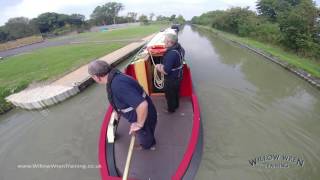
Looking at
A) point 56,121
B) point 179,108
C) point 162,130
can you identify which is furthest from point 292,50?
point 56,121

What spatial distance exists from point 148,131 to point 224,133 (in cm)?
269

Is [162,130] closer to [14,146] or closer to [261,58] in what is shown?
[14,146]

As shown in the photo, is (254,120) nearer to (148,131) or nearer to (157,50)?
(157,50)

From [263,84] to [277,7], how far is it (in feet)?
82.9

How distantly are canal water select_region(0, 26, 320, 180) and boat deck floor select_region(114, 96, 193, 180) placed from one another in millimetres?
775

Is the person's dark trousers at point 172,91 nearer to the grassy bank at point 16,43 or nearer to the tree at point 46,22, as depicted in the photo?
the grassy bank at point 16,43

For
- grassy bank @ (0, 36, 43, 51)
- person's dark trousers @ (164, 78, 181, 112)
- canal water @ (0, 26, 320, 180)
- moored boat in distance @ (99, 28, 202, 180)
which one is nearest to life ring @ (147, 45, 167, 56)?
moored boat in distance @ (99, 28, 202, 180)

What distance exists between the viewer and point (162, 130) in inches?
172

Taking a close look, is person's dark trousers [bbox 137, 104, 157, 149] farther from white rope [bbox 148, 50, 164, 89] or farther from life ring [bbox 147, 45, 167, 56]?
life ring [bbox 147, 45, 167, 56]

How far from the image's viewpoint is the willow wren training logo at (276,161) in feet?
14.0

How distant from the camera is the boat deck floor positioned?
341 centimetres

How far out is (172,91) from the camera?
15.3 feet

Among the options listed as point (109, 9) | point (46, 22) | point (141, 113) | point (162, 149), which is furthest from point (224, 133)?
point (109, 9)

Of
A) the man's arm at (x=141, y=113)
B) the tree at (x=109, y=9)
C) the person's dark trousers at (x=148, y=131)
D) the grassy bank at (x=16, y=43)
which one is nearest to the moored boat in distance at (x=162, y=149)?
the person's dark trousers at (x=148, y=131)
